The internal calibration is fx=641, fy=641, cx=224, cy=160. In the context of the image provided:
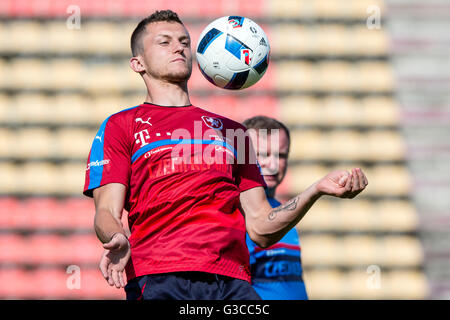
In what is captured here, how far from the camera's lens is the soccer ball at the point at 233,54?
315 cm

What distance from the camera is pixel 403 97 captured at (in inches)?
359

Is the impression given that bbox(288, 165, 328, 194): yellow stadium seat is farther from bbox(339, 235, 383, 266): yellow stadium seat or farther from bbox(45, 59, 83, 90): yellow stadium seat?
bbox(45, 59, 83, 90): yellow stadium seat

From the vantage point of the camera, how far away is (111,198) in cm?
257

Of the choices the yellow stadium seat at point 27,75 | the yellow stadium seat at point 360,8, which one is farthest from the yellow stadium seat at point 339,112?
the yellow stadium seat at point 27,75

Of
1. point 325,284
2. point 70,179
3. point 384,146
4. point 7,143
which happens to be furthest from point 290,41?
point 7,143

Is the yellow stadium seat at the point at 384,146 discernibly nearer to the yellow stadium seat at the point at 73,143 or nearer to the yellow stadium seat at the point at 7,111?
the yellow stadium seat at the point at 73,143

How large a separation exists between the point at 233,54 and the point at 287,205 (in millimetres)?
880

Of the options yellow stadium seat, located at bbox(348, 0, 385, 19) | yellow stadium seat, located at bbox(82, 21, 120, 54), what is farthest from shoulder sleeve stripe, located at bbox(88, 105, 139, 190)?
yellow stadium seat, located at bbox(348, 0, 385, 19)

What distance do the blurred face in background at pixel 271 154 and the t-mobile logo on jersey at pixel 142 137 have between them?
1432mm

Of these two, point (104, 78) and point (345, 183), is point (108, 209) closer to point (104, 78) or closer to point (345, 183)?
point (345, 183)
